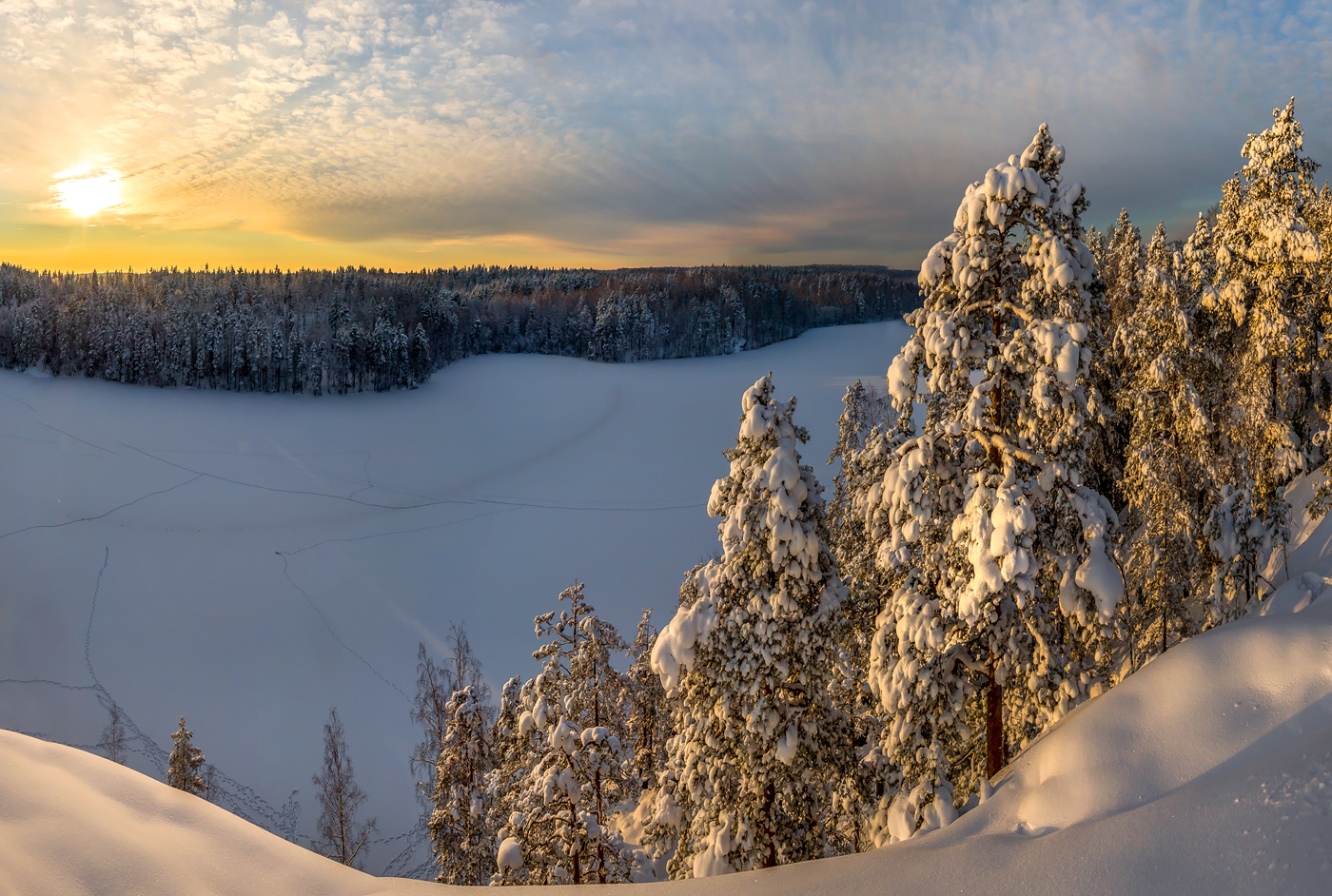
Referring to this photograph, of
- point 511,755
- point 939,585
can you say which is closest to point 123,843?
point 939,585

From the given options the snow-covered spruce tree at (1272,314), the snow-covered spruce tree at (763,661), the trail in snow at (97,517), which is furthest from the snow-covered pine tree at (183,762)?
the trail in snow at (97,517)

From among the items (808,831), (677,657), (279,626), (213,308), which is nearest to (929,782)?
(808,831)

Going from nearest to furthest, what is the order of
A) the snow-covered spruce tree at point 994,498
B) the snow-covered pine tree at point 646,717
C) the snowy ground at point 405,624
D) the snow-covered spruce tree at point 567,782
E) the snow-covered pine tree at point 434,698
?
1. the snowy ground at point 405,624
2. the snow-covered spruce tree at point 994,498
3. the snow-covered spruce tree at point 567,782
4. the snow-covered pine tree at point 646,717
5. the snow-covered pine tree at point 434,698

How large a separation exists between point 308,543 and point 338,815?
1143 inches

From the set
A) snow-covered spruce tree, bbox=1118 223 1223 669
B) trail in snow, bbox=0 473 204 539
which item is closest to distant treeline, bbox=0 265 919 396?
trail in snow, bbox=0 473 204 539

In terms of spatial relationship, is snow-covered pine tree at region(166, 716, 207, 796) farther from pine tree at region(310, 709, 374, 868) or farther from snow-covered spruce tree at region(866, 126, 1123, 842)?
snow-covered spruce tree at region(866, 126, 1123, 842)

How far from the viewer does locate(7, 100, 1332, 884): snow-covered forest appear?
25.7 feet

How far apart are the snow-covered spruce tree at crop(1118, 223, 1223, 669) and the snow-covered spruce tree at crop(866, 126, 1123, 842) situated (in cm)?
593

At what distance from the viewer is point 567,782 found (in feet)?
38.8

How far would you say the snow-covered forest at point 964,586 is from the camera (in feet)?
25.7

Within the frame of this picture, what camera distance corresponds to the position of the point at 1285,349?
16219 millimetres

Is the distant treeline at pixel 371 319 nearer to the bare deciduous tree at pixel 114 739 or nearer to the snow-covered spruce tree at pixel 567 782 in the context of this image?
the bare deciduous tree at pixel 114 739

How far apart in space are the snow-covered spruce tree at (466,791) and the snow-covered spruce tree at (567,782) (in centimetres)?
355

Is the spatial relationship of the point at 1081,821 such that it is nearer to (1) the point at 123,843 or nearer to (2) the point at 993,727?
(2) the point at 993,727
